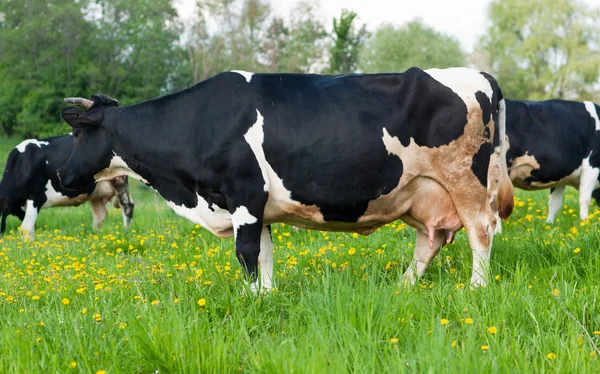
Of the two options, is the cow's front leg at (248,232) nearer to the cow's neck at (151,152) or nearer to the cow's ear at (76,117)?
the cow's neck at (151,152)

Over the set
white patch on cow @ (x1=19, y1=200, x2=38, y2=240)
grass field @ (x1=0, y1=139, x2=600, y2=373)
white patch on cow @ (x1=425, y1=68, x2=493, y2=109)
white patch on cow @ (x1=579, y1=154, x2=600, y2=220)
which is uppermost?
white patch on cow @ (x1=425, y1=68, x2=493, y2=109)

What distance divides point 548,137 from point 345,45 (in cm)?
3904

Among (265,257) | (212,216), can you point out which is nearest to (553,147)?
(265,257)

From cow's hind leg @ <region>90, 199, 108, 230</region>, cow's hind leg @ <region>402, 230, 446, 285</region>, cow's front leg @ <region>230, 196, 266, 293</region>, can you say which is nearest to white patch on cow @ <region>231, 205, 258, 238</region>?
cow's front leg @ <region>230, 196, 266, 293</region>

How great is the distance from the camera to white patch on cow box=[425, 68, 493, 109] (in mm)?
5027

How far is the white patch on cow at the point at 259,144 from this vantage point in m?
4.86

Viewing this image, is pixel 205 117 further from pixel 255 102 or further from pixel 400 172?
pixel 400 172

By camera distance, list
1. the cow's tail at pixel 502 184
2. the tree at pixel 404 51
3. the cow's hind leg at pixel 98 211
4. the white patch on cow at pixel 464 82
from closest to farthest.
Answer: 1. the white patch on cow at pixel 464 82
2. the cow's tail at pixel 502 184
3. the cow's hind leg at pixel 98 211
4. the tree at pixel 404 51

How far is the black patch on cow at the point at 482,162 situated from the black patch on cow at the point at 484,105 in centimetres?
22

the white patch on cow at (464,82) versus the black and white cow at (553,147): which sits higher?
the white patch on cow at (464,82)

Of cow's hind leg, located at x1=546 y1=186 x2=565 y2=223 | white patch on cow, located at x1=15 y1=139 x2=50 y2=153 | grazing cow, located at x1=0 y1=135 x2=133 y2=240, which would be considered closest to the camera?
cow's hind leg, located at x1=546 y1=186 x2=565 y2=223

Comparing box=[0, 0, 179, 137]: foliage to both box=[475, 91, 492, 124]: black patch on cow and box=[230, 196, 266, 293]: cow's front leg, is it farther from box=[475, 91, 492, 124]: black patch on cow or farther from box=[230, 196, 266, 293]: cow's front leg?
box=[475, 91, 492, 124]: black patch on cow

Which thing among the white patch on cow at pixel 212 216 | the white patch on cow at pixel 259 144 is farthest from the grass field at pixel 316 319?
the white patch on cow at pixel 259 144

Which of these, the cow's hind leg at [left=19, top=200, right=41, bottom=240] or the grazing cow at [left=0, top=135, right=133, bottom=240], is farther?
the grazing cow at [left=0, top=135, right=133, bottom=240]
